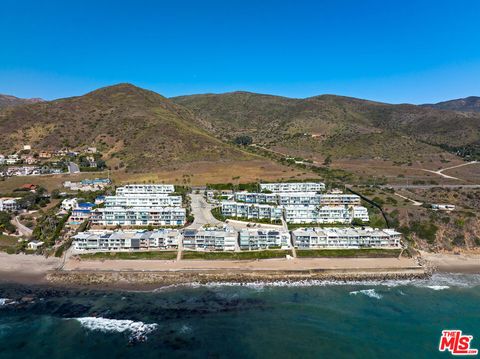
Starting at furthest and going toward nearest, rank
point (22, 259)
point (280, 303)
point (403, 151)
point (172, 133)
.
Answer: point (403, 151), point (172, 133), point (22, 259), point (280, 303)

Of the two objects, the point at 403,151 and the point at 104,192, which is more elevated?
the point at 403,151

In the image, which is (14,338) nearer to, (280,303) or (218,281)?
(218,281)

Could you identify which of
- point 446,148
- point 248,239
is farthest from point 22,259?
point 446,148

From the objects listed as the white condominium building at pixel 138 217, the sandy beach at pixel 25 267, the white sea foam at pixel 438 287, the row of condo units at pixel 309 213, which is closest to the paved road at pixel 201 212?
the white condominium building at pixel 138 217

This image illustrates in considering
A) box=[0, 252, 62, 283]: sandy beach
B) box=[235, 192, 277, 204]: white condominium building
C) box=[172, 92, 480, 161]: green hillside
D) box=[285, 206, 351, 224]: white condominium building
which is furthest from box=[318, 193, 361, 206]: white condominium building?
box=[172, 92, 480, 161]: green hillside

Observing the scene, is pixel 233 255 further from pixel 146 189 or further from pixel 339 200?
pixel 146 189
